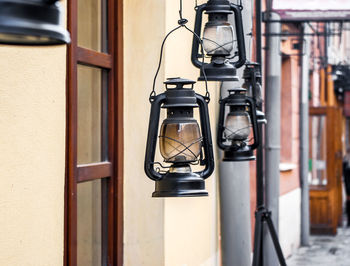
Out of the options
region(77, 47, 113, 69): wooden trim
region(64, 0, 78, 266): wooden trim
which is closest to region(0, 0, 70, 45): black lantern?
region(64, 0, 78, 266): wooden trim

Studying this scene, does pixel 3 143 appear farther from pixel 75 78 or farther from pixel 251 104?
pixel 251 104

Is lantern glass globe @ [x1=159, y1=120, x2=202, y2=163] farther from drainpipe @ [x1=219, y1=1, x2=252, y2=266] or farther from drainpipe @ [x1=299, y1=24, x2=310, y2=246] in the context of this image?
drainpipe @ [x1=299, y1=24, x2=310, y2=246]

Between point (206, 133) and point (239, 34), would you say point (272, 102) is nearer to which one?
point (239, 34)

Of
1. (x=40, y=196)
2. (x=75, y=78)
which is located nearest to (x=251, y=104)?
(x=75, y=78)

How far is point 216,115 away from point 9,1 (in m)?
4.74

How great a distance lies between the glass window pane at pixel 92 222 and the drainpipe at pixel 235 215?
5.31 feet

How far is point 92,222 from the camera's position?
4098 mm

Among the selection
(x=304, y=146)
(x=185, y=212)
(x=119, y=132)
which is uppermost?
(x=119, y=132)

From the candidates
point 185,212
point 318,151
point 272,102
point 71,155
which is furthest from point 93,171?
point 318,151

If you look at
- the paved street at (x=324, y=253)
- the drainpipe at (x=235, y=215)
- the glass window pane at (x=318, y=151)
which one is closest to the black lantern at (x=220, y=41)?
the drainpipe at (x=235, y=215)

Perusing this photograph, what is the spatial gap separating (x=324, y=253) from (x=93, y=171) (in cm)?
829

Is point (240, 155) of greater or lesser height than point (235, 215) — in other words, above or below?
above

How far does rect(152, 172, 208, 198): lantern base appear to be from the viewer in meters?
2.80

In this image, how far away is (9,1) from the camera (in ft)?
4.32
